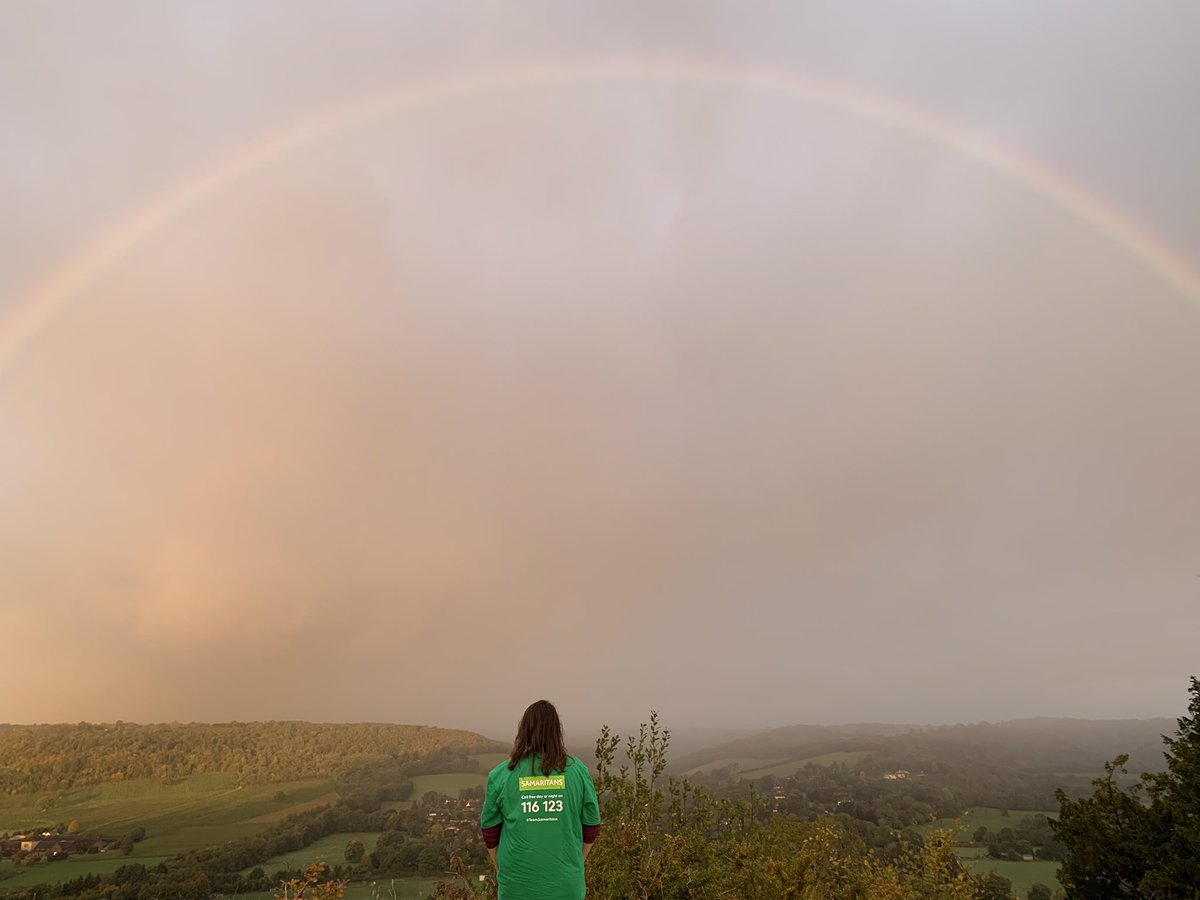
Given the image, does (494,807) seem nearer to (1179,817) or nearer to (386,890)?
(386,890)

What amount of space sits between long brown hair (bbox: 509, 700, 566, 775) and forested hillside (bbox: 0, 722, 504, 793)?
108411mm

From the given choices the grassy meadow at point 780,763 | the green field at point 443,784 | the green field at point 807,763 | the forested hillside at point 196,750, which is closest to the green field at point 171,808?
the forested hillside at point 196,750

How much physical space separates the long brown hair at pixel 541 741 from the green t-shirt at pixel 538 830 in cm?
6

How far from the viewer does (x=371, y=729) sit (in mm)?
124562

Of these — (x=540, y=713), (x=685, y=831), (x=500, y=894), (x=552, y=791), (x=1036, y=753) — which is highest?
(x=540, y=713)

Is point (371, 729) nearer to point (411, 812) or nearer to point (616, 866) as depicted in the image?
point (411, 812)

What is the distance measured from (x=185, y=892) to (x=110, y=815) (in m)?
47.0

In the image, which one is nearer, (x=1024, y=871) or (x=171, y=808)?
(x=1024, y=871)

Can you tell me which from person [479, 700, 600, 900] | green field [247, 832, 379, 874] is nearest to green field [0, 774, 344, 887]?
green field [247, 832, 379, 874]

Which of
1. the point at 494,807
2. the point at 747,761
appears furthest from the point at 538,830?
the point at 747,761

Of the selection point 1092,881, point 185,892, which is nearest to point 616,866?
point 1092,881

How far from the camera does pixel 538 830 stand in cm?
485

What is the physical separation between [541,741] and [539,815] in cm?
51

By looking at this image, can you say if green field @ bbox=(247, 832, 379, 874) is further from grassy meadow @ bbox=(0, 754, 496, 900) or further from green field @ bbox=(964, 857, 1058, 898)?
green field @ bbox=(964, 857, 1058, 898)
